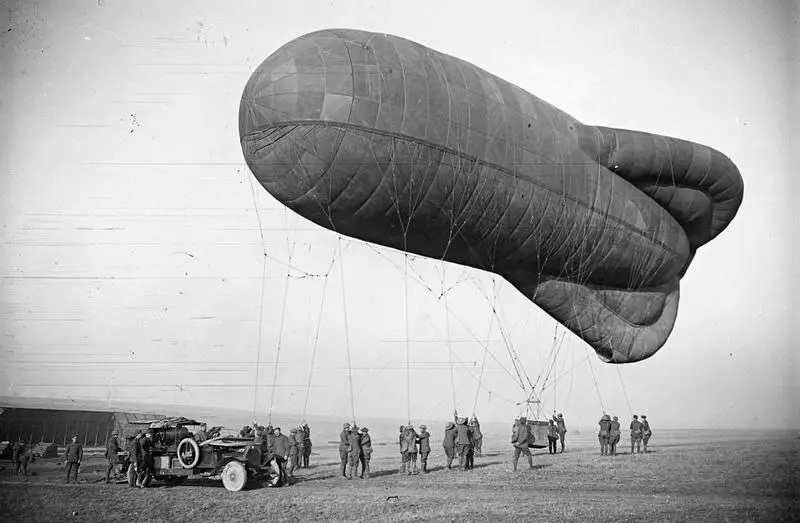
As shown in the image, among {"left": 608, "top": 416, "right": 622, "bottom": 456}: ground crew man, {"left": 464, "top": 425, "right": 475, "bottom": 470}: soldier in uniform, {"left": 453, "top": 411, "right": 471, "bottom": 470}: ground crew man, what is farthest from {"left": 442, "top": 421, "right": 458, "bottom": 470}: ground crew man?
{"left": 608, "top": 416, "right": 622, "bottom": 456}: ground crew man

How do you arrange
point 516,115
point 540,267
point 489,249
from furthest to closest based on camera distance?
point 540,267
point 489,249
point 516,115

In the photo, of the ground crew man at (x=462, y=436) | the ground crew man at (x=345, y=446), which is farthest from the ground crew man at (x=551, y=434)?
the ground crew man at (x=345, y=446)

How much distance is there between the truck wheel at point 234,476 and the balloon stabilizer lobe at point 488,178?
4325mm

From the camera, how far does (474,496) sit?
1110 cm

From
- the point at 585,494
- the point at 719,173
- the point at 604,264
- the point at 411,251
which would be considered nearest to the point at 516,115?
the point at 411,251

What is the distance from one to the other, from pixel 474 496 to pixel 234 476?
3.98 metres

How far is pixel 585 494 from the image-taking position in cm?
1142

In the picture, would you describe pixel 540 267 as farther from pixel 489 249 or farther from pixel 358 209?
pixel 358 209

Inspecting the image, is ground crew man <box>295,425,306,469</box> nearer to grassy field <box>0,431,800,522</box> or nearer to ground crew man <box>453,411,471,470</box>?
grassy field <box>0,431,800,522</box>

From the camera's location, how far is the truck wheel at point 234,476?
1172cm

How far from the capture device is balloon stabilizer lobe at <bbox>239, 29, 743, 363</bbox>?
428 inches

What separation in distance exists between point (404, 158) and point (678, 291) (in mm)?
9276

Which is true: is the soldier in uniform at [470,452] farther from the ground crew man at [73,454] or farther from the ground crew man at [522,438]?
the ground crew man at [73,454]

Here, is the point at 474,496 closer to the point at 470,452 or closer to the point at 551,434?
the point at 470,452
